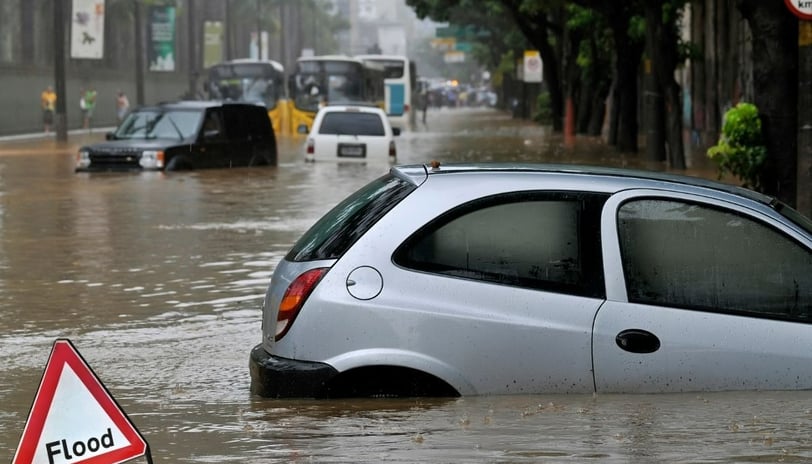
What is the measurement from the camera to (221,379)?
9.35 meters

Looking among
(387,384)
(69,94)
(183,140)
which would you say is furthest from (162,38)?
(387,384)

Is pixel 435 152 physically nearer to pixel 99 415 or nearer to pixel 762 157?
pixel 762 157

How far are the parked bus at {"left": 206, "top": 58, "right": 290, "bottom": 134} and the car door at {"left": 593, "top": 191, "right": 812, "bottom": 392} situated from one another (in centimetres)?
4904

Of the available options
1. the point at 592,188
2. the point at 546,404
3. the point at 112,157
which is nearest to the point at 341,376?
the point at 546,404

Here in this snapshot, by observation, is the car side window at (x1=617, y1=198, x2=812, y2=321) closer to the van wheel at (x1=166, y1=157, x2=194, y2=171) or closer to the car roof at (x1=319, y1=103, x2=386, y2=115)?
the van wheel at (x1=166, y1=157, x2=194, y2=171)

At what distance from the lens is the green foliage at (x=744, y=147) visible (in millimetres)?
17578

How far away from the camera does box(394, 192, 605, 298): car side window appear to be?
7.06 m

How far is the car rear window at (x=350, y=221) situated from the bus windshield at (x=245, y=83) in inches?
1904

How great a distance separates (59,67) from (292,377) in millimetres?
41650

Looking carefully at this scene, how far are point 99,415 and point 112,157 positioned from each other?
24793 millimetres

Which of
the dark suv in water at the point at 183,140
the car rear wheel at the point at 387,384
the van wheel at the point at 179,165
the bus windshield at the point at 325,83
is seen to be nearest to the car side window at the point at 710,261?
the car rear wheel at the point at 387,384

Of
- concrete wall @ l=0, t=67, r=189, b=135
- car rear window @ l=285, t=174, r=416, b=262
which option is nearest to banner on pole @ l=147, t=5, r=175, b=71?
concrete wall @ l=0, t=67, r=189, b=135

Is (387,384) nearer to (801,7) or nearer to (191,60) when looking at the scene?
(801,7)

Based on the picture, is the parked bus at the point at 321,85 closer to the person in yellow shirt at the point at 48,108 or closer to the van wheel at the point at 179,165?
the person in yellow shirt at the point at 48,108
